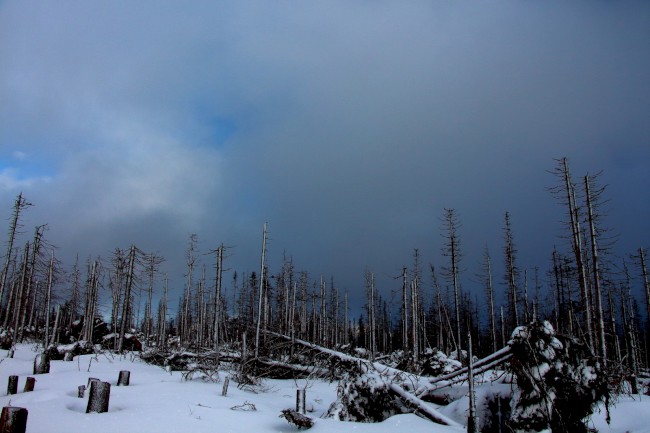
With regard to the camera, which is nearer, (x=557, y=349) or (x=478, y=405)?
(x=557, y=349)

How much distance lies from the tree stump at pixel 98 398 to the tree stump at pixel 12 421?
8.06 feet

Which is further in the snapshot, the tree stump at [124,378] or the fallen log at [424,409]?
the tree stump at [124,378]

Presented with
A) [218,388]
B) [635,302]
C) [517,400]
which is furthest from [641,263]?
[218,388]

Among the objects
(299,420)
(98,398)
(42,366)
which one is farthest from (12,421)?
(42,366)

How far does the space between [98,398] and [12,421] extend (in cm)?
269

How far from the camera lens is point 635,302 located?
52375mm

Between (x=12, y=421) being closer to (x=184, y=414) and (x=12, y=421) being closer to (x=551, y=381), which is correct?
(x=184, y=414)

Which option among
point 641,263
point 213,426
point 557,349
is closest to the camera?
point 213,426

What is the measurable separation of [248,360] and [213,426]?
24.5ft

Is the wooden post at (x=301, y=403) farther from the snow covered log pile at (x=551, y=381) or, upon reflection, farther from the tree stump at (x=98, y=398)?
the snow covered log pile at (x=551, y=381)

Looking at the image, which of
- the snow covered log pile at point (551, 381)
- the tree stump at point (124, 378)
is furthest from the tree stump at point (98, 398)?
the snow covered log pile at point (551, 381)

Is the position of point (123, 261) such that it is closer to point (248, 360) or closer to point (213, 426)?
point (248, 360)

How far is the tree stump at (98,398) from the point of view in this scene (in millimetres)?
7535

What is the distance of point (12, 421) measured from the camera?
5078mm
